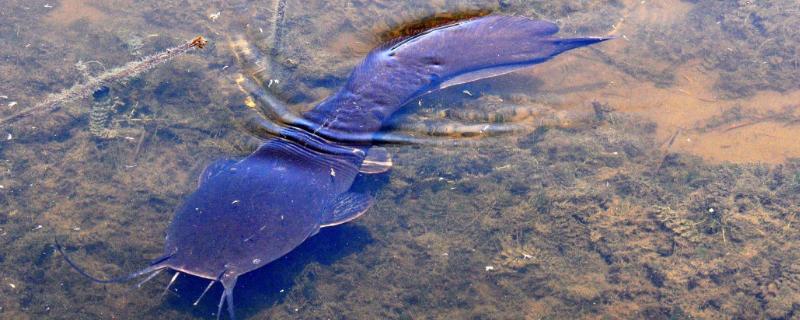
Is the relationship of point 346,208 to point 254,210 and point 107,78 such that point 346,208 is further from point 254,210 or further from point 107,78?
point 107,78

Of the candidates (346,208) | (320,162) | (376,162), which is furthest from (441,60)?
(346,208)

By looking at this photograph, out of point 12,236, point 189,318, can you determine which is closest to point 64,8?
point 12,236

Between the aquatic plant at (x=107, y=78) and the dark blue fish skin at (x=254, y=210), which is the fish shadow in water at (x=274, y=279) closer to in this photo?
the dark blue fish skin at (x=254, y=210)

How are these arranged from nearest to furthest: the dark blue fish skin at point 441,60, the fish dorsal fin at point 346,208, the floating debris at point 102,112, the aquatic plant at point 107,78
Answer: the fish dorsal fin at point 346,208
the dark blue fish skin at point 441,60
the floating debris at point 102,112
the aquatic plant at point 107,78

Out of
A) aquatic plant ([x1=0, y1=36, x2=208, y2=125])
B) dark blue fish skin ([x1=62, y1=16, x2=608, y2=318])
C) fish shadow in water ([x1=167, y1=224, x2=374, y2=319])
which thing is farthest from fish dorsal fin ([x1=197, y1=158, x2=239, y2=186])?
aquatic plant ([x1=0, y1=36, x2=208, y2=125])

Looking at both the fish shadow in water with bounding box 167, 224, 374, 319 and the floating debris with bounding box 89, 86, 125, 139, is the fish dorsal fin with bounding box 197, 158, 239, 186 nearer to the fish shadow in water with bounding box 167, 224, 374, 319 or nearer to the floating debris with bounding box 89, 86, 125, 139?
the fish shadow in water with bounding box 167, 224, 374, 319

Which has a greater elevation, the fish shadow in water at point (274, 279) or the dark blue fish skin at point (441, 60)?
the dark blue fish skin at point (441, 60)

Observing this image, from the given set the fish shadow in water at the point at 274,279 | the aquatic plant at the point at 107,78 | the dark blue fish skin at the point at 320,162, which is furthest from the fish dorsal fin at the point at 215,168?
the aquatic plant at the point at 107,78
